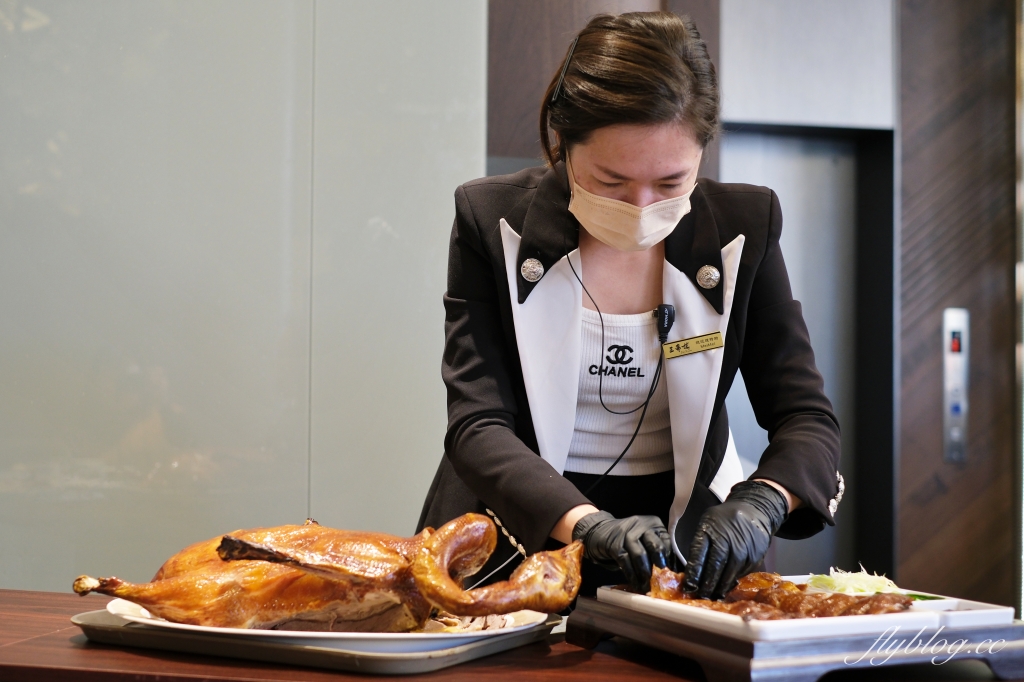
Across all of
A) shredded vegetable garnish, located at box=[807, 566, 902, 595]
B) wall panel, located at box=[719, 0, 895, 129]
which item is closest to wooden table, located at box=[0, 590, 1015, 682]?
shredded vegetable garnish, located at box=[807, 566, 902, 595]

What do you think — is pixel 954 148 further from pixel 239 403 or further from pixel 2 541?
pixel 2 541

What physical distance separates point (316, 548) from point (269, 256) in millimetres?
1555

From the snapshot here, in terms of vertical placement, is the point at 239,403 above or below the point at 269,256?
below

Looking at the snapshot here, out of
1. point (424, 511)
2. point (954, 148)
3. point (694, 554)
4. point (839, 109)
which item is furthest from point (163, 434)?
point (954, 148)

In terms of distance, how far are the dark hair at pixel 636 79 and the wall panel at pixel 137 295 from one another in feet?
4.16

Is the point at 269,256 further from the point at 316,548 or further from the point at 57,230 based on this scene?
the point at 316,548

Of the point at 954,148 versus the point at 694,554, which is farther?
the point at 954,148

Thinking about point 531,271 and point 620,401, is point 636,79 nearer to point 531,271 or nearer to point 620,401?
point 531,271

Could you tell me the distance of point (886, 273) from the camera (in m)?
3.20

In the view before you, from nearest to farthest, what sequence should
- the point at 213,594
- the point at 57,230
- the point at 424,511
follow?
the point at 213,594 < the point at 424,511 < the point at 57,230

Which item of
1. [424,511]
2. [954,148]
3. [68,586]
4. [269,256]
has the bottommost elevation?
[68,586]

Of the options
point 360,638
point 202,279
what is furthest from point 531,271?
point 202,279

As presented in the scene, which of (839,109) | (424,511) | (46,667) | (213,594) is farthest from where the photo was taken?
(839,109)

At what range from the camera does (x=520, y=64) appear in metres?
2.81
